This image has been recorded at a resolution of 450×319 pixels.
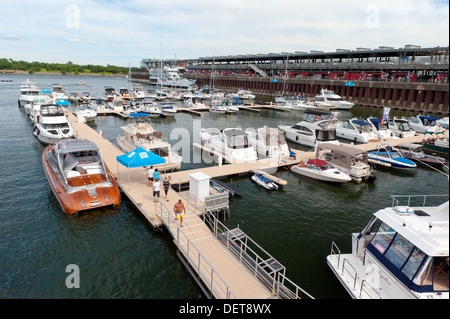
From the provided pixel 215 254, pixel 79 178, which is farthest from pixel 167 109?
pixel 215 254

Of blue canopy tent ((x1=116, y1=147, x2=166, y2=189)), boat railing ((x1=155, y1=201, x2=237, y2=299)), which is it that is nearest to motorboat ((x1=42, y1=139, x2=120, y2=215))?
blue canopy tent ((x1=116, y1=147, x2=166, y2=189))

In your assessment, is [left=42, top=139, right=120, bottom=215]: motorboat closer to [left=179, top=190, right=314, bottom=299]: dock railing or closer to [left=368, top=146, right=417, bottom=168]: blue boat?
[left=179, top=190, right=314, bottom=299]: dock railing

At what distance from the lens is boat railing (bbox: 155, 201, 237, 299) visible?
1036 centimetres

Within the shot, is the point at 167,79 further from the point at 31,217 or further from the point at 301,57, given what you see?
the point at 31,217

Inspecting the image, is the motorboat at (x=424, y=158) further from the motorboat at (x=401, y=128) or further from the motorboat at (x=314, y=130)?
the motorboat at (x=401, y=128)

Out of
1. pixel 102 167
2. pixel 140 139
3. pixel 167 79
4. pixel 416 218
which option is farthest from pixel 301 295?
pixel 167 79

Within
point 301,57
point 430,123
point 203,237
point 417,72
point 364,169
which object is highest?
point 301,57

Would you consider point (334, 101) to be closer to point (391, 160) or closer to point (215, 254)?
point (391, 160)

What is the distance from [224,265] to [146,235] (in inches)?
203

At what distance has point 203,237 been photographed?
539 inches

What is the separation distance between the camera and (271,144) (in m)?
27.1

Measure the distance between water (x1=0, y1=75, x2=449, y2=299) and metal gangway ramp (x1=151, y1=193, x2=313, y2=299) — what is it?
66 cm

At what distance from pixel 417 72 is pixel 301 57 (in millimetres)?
44256

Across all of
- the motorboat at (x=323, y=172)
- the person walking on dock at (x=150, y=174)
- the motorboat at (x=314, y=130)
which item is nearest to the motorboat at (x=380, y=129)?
the motorboat at (x=314, y=130)
